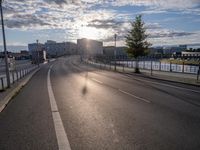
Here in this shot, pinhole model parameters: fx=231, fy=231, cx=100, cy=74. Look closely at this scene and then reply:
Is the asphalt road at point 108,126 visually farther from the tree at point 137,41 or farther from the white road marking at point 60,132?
the tree at point 137,41

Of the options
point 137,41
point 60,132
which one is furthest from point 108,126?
point 137,41

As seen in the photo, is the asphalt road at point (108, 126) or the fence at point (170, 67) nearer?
the asphalt road at point (108, 126)

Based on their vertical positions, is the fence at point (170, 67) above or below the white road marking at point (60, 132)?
below

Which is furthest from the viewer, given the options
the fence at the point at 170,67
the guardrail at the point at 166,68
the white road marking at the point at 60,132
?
the fence at the point at 170,67

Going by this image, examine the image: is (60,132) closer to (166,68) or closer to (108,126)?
(108,126)

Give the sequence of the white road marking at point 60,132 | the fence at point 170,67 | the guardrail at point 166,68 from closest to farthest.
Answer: the white road marking at point 60,132 → the guardrail at point 166,68 → the fence at point 170,67

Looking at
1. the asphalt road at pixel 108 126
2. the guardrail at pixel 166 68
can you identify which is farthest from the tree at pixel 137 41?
the asphalt road at pixel 108 126

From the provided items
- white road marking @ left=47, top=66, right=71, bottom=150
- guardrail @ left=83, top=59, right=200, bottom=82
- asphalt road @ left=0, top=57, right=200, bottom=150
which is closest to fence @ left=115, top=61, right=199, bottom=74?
guardrail @ left=83, top=59, right=200, bottom=82

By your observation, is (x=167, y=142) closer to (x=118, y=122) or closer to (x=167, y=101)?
(x=118, y=122)

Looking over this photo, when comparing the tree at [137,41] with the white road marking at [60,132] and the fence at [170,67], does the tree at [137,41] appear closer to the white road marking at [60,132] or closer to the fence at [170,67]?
the fence at [170,67]

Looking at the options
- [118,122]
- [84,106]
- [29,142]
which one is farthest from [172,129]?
[84,106]

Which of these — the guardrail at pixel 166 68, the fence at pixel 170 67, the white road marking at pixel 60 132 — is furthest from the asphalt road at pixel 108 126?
the fence at pixel 170 67

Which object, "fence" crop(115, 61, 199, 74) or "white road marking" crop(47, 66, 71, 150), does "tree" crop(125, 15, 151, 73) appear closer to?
"fence" crop(115, 61, 199, 74)

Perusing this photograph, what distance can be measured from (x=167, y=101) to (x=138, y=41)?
24.2 metres
